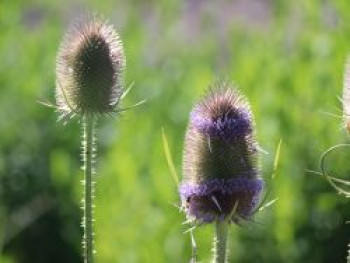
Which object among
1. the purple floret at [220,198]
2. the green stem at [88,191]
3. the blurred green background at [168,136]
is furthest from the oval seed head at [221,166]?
the blurred green background at [168,136]

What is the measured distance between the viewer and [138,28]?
771 cm

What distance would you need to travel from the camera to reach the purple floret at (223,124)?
1.83m

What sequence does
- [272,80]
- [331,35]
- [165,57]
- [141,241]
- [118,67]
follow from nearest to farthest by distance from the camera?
1. [118,67]
2. [141,241]
3. [331,35]
4. [272,80]
5. [165,57]

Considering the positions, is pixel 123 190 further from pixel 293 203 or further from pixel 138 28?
pixel 138 28

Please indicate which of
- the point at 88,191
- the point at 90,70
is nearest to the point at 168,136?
Answer: the point at 90,70

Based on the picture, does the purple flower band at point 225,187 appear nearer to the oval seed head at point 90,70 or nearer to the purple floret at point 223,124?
the purple floret at point 223,124

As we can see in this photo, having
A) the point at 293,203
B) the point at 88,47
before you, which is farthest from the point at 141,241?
the point at 88,47

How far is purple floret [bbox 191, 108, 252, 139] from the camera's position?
6.01 feet

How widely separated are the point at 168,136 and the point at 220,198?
3464mm

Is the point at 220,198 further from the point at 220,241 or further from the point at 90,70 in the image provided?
the point at 90,70

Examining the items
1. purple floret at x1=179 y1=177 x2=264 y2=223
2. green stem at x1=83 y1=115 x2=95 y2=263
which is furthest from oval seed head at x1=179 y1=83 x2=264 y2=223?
green stem at x1=83 y1=115 x2=95 y2=263

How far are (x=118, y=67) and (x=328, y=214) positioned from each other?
305 cm

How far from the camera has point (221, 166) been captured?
184 cm

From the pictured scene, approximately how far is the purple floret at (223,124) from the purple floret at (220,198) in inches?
3.4
